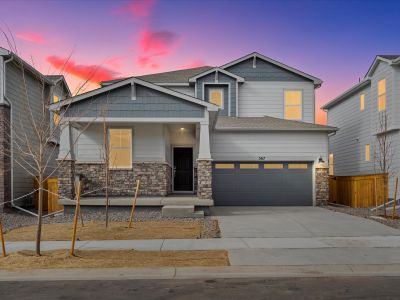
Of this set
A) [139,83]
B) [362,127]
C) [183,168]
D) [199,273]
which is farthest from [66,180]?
[362,127]

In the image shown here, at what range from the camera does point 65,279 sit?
26.0ft

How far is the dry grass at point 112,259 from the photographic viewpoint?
8742mm

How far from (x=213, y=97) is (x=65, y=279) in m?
17.8

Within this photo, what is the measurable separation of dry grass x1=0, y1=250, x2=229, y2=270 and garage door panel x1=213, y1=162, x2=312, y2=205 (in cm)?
1123

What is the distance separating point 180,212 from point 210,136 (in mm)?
6577

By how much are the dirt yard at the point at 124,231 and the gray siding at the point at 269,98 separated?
11206mm

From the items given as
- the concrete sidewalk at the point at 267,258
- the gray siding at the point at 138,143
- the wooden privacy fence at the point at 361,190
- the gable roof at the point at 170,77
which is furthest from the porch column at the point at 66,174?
the wooden privacy fence at the point at 361,190

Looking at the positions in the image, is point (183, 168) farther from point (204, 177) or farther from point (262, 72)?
point (262, 72)

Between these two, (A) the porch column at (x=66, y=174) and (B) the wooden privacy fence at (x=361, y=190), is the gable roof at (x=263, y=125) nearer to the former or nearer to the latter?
(B) the wooden privacy fence at (x=361, y=190)

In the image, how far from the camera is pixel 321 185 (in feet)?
69.9

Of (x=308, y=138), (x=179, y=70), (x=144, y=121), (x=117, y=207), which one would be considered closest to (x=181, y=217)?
(x=117, y=207)

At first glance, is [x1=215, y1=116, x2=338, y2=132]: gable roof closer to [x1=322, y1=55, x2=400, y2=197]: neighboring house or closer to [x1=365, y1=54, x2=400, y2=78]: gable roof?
[x1=322, y1=55, x2=400, y2=197]: neighboring house

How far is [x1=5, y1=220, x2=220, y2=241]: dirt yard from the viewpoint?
12312 millimetres

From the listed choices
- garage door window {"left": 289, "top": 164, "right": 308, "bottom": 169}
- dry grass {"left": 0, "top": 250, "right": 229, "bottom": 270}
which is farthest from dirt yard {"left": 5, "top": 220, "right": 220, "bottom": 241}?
garage door window {"left": 289, "top": 164, "right": 308, "bottom": 169}
